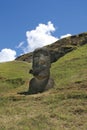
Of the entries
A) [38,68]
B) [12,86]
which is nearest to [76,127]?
[38,68]

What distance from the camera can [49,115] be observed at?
1762 cm

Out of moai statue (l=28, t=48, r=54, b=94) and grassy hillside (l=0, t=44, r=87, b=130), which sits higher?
moai statue (l=28, t=48, r=54, b=94)

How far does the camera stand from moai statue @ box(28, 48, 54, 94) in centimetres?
2603

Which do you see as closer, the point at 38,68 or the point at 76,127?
the point at 76,127

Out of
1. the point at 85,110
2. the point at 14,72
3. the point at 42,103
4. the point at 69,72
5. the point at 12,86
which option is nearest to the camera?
the point at 85,110

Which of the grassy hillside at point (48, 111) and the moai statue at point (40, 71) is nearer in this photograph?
the grassy hillside at point (48, 111)

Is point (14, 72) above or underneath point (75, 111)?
above

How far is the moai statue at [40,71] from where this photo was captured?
26027mm

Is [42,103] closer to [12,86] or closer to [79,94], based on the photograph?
[79,94]

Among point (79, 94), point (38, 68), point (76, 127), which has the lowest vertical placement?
point (76, 127)

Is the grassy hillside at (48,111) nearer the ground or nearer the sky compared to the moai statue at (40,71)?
nearer the ground

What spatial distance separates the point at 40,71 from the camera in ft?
86.2

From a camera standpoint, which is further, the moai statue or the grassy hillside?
the moai statue

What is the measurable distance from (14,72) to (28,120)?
3416cm
